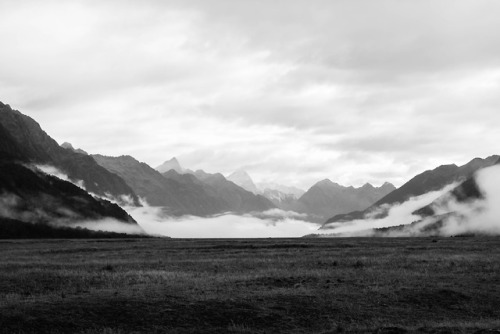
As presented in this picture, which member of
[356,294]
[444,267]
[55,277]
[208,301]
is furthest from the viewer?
[444,267]

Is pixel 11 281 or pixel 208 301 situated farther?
pixel 11 281

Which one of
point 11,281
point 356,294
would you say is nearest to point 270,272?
→ point 356,294

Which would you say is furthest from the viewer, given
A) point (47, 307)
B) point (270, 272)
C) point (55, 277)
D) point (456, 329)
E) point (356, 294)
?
point (270, 272)

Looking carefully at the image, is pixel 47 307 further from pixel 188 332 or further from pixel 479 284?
pixel 479 284

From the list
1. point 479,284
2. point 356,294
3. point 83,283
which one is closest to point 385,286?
point 356,294

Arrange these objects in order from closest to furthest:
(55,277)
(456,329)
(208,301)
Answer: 1. (456,329)
2. (208,301)
3. (55,277)

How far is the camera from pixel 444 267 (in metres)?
52.4

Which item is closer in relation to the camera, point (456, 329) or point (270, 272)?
point (456, 329)

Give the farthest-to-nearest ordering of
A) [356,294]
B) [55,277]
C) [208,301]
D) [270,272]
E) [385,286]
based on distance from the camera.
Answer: [270,272] → [55,277] → [385,286] → [356,294] → [208,301]

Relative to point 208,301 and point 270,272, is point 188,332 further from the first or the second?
point 270,272

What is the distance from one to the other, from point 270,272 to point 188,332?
22.2 m

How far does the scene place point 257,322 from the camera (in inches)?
1117

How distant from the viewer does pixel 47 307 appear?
1115 inches

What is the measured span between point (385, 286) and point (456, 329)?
41.0ft
